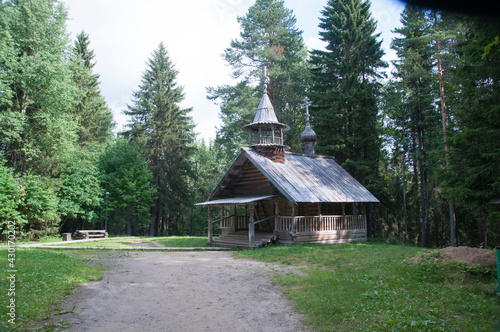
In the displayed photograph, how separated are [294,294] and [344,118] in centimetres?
2307

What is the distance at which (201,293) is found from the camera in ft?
25.9

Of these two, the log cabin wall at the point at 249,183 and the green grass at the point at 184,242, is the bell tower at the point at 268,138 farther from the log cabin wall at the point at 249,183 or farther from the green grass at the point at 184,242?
the green grass at the point at 184,242

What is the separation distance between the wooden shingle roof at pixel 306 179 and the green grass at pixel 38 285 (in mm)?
10058

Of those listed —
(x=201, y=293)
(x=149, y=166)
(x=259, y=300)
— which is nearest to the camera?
(x=259, y=300)

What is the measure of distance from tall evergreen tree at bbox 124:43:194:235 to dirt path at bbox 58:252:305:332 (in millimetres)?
26581

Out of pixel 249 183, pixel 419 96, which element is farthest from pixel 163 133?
pixel 419 96

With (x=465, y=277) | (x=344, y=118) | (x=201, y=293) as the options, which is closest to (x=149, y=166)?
(x=344, y=118)

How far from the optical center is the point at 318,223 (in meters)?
19.9

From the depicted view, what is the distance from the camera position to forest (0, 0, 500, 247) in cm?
2406

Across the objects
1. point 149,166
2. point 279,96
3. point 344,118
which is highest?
point 279,96

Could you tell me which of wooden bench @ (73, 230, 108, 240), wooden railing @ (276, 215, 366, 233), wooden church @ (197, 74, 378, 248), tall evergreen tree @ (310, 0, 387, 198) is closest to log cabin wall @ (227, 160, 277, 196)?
wooden church @ (197, 74, 378, 248)

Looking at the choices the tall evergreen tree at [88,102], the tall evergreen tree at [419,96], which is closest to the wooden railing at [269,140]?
the tall evergreen tree at [419,96]

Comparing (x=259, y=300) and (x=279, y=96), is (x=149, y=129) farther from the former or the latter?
(x=259, y=300)

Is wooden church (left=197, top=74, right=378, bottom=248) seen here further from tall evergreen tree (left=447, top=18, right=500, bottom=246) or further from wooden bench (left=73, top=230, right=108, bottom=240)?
wooden bench (left=73, top=230, right=108, bottom=240)
